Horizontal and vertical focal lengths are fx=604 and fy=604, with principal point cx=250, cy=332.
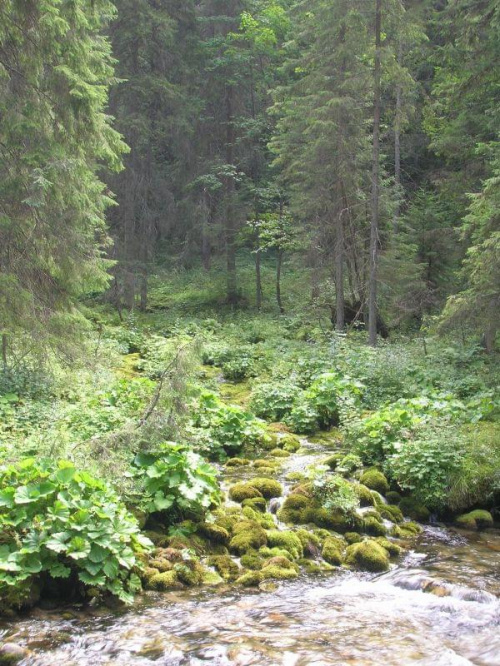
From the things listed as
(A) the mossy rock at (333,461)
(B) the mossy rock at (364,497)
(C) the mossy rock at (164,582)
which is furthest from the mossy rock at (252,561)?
(A) the mossy rock at (333,461)

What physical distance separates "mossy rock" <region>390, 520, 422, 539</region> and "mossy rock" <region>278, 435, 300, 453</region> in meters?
2.76

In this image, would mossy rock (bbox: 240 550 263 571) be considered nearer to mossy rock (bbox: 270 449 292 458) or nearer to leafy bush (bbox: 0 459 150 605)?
leafy bush (bbox: 0 459 150 605)

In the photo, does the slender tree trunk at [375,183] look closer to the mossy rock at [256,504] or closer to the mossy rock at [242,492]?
the mossy rock at [242,492]

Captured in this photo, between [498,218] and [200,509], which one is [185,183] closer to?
[498,218]

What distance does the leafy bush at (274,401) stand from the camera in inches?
464

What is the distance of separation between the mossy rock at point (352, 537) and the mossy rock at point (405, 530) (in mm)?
490

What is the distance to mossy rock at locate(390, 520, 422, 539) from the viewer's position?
23.5 feet

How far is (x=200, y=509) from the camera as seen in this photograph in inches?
264

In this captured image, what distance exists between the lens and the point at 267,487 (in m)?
7.91

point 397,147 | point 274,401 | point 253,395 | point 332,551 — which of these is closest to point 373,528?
point 332,551

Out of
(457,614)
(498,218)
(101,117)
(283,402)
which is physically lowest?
(457,614)

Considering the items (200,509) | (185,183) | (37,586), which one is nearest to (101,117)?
(200,509)

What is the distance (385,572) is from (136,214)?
19.3m

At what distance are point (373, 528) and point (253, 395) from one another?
→ 17.9ft
